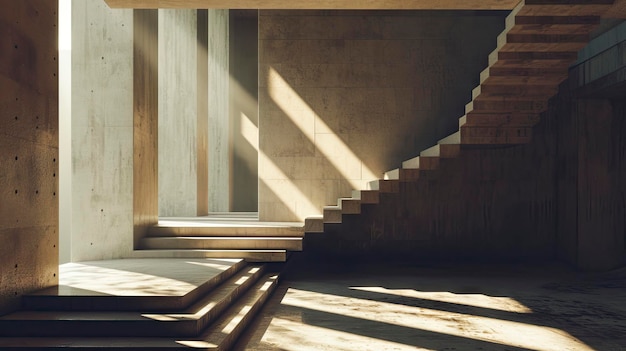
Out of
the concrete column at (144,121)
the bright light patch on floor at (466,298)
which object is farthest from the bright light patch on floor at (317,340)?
the concrete column at (144,121)

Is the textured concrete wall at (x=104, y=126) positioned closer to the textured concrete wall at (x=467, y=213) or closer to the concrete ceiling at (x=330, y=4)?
the concrete ceiling at (x=330, y=4)

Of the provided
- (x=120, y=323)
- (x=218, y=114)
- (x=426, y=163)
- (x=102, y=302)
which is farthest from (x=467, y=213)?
(x=218, y=114)

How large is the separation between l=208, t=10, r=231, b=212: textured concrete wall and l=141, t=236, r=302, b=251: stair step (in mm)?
7170

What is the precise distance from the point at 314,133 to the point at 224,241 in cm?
307

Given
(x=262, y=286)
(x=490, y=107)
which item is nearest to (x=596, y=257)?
(x=490, y=107)

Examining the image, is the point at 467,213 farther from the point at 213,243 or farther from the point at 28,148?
the point at 28,148

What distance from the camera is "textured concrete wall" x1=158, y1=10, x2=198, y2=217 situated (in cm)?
1341

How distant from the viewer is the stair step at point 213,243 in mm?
8812

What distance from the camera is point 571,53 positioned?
749 centimetres

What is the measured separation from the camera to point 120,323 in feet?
15.1

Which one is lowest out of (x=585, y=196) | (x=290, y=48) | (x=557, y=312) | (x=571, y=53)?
(x=557, y=312)

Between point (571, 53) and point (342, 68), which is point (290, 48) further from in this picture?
point (571, 53)

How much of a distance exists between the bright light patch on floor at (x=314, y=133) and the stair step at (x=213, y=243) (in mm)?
2447

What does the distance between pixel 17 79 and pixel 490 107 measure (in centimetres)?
652
